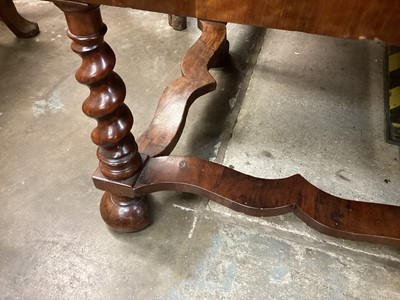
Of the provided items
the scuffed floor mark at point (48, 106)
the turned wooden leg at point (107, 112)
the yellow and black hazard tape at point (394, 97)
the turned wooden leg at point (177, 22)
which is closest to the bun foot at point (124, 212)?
the turned wooden leg at point (107, 112)

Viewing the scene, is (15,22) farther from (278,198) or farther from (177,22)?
(278,198)

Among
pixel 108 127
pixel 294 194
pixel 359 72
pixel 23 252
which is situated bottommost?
pixel 23 252

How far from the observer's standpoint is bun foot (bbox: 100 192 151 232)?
87cm

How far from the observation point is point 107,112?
0.66 meters

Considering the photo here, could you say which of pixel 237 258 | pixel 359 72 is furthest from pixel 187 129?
pixel 359 72

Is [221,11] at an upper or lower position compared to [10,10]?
upper

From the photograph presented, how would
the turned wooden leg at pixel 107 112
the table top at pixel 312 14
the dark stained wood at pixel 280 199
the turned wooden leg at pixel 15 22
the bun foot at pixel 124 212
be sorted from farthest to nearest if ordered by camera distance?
the turned wooden leg at pixel 15 22 → the bun foot at pixel 124 212 → the dark stained wood at pixel 280 199 → the turned wooden leg at pixel 107 112 → the table top at pixel 312 14

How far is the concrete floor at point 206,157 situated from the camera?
83cm

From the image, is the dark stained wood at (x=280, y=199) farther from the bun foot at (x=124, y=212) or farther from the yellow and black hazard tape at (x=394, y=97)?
the yellow and black hazard tape at (x=394, y=97)

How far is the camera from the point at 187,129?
1.15 meters

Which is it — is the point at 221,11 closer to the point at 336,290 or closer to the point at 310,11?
the point at 310,11

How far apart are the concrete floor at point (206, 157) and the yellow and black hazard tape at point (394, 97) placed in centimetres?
3

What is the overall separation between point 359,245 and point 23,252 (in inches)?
30.4

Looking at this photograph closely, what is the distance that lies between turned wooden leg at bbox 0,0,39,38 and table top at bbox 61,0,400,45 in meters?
1.21
